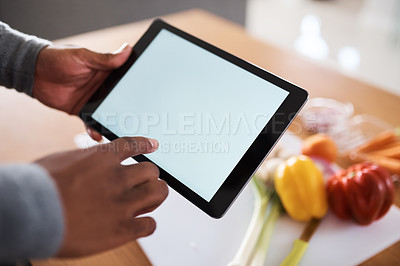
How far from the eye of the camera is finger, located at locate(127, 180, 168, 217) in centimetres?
45

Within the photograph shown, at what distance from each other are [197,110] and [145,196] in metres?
0.22

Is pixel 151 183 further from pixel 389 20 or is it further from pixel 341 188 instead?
pixel 389 20

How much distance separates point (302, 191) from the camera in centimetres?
67

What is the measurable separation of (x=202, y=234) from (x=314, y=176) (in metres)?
0.23

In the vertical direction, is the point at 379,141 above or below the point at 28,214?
above

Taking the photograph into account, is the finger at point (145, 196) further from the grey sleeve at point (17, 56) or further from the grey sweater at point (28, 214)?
the grey sleeve at point (17, 56)

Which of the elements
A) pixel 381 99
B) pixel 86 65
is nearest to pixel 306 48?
pixel 381 99

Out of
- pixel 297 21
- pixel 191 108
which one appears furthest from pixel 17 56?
pixel 297 21

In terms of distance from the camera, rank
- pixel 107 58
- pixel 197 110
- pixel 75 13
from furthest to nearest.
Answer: pixel 75 13, pixel 107 58, pixel 197 110

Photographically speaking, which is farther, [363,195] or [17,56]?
[17,56]

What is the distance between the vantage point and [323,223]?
68 cm

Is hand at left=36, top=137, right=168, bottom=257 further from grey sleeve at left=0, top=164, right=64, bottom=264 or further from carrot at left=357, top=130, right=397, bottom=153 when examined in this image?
carrot at left=357, top=130, right=397, bottom=153

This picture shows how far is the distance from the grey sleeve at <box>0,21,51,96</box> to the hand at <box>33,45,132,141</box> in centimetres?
2

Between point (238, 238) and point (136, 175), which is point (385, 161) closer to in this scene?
point (238, 238)
